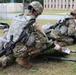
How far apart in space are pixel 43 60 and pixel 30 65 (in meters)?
0.49

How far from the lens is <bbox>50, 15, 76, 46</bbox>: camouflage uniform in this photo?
22.4 feet

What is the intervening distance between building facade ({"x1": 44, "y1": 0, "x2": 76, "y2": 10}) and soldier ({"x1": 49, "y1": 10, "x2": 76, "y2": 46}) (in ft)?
171

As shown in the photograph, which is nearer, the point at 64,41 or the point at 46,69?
the point at 46,69

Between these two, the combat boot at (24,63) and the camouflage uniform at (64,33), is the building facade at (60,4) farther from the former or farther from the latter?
the combat boot at (24,63)

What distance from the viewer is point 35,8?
4.84 meters

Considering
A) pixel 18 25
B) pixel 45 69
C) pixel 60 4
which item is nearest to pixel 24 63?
pixel 45 69

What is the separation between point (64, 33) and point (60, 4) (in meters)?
55.6

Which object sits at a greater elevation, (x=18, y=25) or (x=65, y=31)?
(x=18, y=25)

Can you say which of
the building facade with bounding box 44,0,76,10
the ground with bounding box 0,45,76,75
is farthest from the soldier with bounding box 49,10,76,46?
the building facade with bounding box 44,0,76,10

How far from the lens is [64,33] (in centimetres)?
702

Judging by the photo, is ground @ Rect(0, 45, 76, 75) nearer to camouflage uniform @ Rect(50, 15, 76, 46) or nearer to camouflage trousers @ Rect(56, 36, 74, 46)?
camouflage uniform @ Rect(50, 15, 76, 46)

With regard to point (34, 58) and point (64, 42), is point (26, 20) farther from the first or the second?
point (64, 42)

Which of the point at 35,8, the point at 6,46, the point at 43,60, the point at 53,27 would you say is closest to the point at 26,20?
the point at 35,8

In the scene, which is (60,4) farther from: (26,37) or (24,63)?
(26,37)
